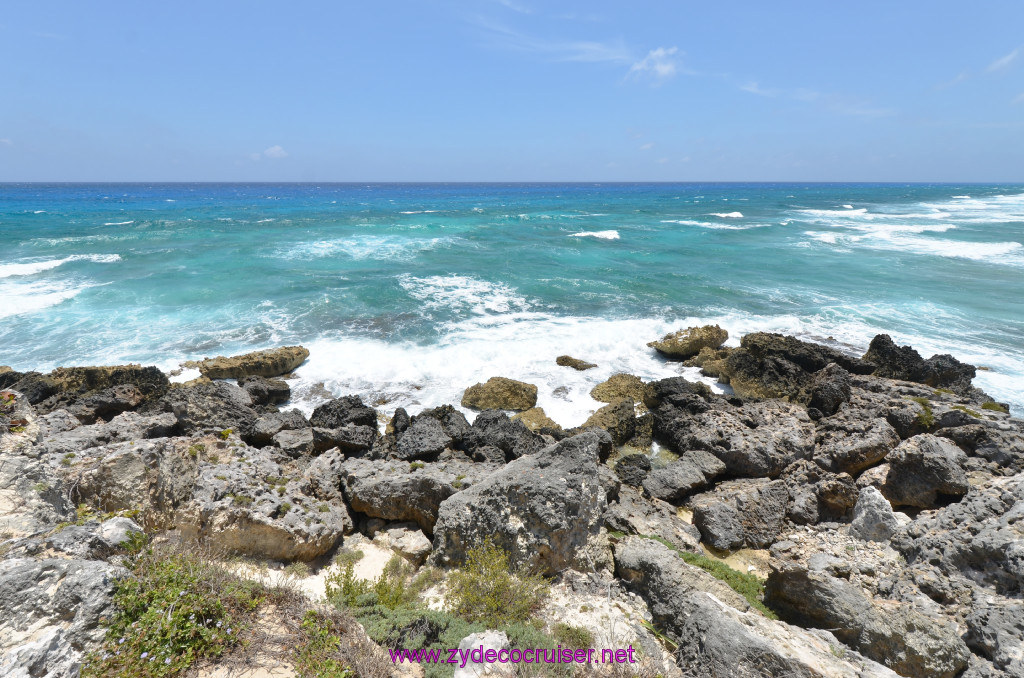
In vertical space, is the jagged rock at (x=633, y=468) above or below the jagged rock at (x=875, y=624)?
below

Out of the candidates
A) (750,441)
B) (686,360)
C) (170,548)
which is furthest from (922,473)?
(170,548)

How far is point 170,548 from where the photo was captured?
539cm

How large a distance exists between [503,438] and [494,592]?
5.16 m

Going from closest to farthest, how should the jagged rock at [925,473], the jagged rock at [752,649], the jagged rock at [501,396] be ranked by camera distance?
the jagged rock at [752,649] → the jagged rock at [925,473] → the jagged rock at [501,396]

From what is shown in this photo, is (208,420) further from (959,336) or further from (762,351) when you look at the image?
(959,336)

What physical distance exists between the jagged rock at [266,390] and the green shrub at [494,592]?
28.8 feet

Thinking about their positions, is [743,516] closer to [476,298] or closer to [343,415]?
[343,415]

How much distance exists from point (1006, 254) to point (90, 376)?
49.0m

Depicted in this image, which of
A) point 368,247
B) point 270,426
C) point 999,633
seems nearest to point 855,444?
point 999,633

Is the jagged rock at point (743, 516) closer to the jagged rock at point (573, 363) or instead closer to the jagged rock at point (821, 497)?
the jagged rock at point (821, 497)

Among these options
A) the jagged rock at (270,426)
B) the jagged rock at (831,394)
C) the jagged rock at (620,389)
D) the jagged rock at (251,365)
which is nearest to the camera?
the jagged rock at (270,426)

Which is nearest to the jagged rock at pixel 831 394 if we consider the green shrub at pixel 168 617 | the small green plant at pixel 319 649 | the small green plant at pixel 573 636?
the small green plant at pixel 573 636

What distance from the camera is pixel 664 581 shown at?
5906 millimetres

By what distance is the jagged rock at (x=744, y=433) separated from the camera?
1005cm
